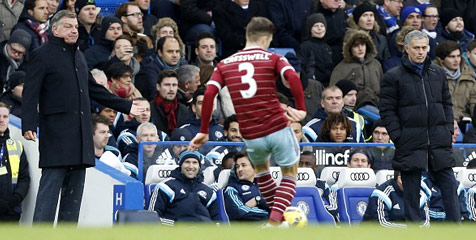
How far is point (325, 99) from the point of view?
16.6 metres

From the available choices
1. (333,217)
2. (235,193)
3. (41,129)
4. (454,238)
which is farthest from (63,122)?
(454,238)

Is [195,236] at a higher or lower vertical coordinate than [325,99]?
lower

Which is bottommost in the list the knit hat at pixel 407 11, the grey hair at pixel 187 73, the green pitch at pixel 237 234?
the green pitch at pixel 237 234

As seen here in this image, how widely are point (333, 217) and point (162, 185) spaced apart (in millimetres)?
2109

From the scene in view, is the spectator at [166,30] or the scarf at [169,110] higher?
the spectator at [166,30]

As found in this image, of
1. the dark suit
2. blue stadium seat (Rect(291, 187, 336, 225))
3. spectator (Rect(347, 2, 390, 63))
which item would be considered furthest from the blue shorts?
spectator (Rect(347, 2, 390, 63))

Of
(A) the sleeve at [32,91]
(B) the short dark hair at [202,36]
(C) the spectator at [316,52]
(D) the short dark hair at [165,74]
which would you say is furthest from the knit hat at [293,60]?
(A) the sleeve at [32,91]

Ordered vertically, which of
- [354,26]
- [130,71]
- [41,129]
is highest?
[354,26]

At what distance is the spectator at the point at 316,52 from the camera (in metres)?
18.5

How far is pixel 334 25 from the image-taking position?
63.7 ft

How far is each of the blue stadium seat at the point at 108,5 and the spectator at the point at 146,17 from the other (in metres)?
0.86

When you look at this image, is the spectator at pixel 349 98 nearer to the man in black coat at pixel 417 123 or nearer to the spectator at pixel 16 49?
the man in black coat at pixel 417 123

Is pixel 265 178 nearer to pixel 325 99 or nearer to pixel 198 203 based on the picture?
pixel 198 203

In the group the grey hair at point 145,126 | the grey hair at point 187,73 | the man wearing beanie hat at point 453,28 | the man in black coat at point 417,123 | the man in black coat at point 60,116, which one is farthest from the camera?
the man wearing beanie hat at point 453,28
